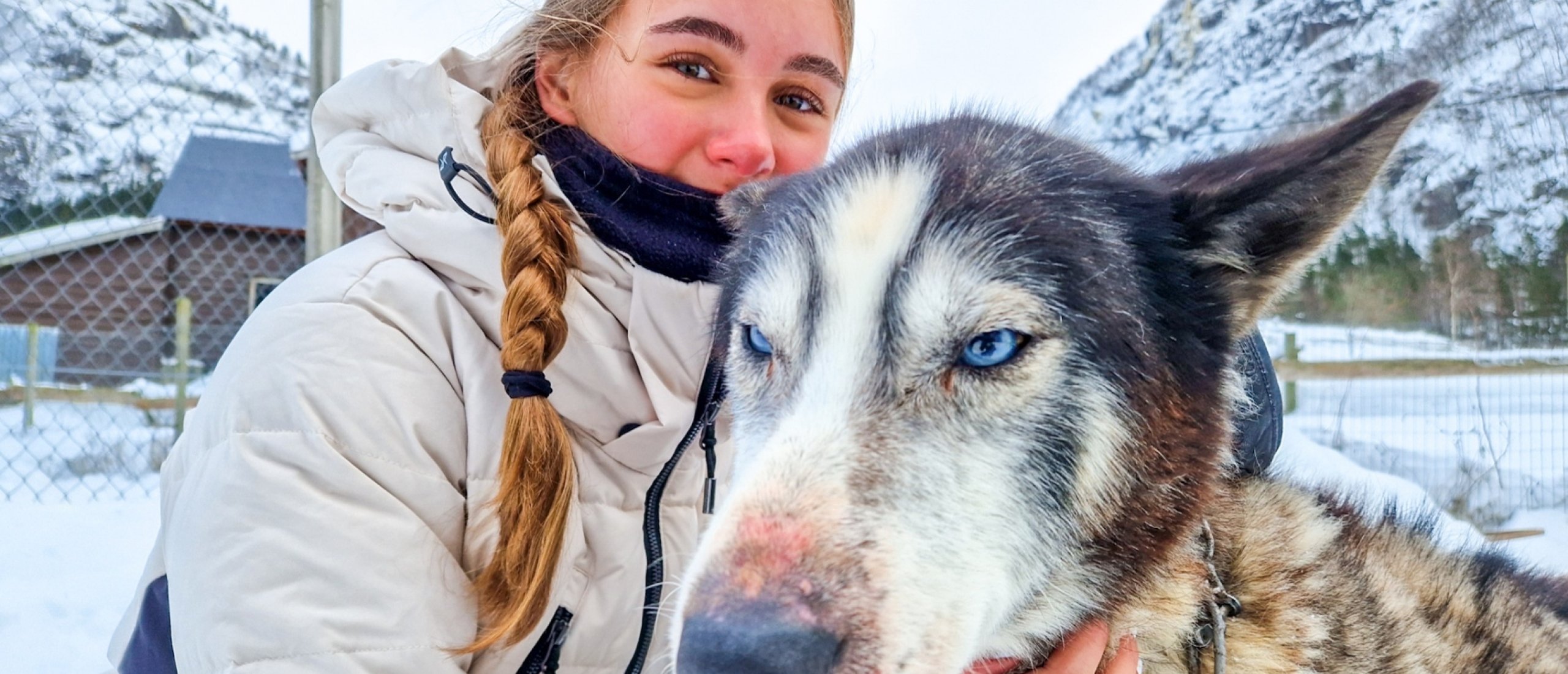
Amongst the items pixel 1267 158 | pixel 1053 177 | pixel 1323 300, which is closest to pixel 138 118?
pixel 1053 177

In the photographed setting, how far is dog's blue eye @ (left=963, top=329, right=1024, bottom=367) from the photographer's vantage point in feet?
4.06

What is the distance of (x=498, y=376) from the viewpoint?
155 centimetres

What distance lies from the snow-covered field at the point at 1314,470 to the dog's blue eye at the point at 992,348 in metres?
1.00

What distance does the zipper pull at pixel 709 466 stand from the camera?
1.67 metres

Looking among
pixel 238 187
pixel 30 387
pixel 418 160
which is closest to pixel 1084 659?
pixel 418 160

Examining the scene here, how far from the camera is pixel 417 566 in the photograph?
1.35 metres

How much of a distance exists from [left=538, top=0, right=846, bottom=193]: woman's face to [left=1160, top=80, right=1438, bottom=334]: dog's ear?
85cm

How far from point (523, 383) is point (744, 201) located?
0.60m

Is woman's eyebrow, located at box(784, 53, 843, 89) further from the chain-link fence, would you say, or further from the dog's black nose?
the chain-link fence

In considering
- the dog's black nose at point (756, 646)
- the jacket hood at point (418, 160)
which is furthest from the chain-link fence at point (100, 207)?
the dog's black nose at point (756, 646)

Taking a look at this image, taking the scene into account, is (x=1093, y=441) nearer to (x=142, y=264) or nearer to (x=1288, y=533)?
(x=1288, y=533)

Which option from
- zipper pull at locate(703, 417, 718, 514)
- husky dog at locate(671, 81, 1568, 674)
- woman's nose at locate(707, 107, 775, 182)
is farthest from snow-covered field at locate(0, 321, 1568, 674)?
woman's nose at locate(707, 107, 775, 182)

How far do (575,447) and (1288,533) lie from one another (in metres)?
1.38

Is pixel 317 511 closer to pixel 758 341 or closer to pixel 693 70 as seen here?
pixel 758 341
